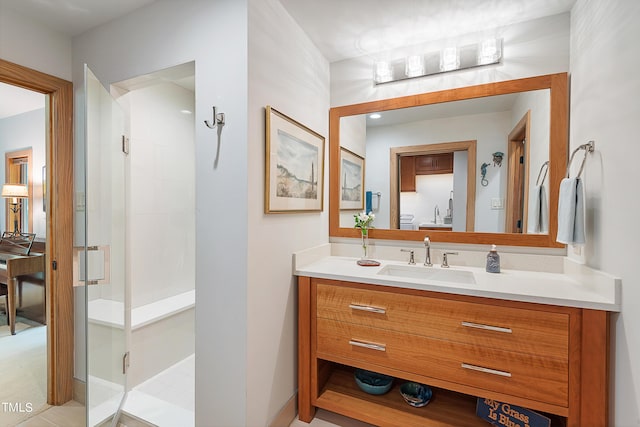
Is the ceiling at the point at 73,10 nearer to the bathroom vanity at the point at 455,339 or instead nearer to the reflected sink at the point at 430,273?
the bathroom vanity at the point at 455,339

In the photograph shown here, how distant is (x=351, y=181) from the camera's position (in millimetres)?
2234

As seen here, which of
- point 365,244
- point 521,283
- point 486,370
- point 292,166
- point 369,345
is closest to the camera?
point 486,370

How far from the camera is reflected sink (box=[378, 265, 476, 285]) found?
1.77 metres

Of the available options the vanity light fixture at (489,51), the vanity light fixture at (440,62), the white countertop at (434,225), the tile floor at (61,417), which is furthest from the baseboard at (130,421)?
the vanity light fixture at (489,51)

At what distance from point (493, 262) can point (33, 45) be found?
313 cm

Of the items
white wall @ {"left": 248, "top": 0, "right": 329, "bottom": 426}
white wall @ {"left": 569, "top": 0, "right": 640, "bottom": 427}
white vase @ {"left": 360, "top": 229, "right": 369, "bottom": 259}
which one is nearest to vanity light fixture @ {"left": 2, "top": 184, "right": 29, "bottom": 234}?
white wall @ {"left": 248, "top": 0, "right": 329, "bottom": 426}

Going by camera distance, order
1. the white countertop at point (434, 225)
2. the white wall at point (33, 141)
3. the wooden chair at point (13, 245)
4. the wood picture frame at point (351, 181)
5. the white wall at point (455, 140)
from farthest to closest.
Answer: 1. the white wall at point (33, 141)
2. the wooden chair at point (13, 245)
3. the wood picture frame at point (351, 181)
4. the white countertop at point (434, 225)
5. the white wall at point (455, 140)

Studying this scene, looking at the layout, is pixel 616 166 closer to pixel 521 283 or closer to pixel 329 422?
→ pixel 521 283

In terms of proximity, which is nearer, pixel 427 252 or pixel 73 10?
pixel 73 10

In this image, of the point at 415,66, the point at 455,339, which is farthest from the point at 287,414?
the point at 415,66

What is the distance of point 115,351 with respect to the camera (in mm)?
1747

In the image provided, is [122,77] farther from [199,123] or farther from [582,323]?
[582,323]

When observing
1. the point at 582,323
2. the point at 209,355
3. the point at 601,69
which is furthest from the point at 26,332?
the point at 601,69

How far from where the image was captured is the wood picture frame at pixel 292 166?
59.4 inches
